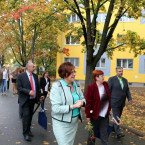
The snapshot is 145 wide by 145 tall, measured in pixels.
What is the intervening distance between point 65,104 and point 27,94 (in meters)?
2.57

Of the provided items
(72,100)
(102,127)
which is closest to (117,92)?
(102,127)

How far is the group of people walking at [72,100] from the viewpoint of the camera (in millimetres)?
3422

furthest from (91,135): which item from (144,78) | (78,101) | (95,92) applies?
(144,78)

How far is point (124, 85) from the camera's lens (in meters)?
6.16

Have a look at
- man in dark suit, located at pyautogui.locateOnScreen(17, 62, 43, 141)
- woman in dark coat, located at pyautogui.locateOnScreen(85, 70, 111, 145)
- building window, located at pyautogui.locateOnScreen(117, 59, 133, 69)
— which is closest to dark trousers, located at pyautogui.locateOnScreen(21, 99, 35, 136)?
man in dark suit, located at pyautogui.locateOnScreen(17, 62, 43, 141)

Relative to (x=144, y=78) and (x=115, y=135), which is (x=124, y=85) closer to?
(x=115, y=135)

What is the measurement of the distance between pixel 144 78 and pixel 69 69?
86.6 ft

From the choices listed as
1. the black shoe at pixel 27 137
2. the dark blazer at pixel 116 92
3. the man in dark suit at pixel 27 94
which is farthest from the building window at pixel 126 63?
the black shoe at pixel 27 137

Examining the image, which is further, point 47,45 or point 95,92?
point 47,45

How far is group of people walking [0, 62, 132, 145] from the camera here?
11.2 feet

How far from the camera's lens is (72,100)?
3.46 metres

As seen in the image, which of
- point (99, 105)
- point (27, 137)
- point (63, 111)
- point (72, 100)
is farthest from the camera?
point (27, 137)

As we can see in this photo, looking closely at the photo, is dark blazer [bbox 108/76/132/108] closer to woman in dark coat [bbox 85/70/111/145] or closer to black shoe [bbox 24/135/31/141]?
woman in dark coat [bbox 85/70/111/145]

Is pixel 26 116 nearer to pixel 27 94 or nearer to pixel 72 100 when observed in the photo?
pixel 27 94
